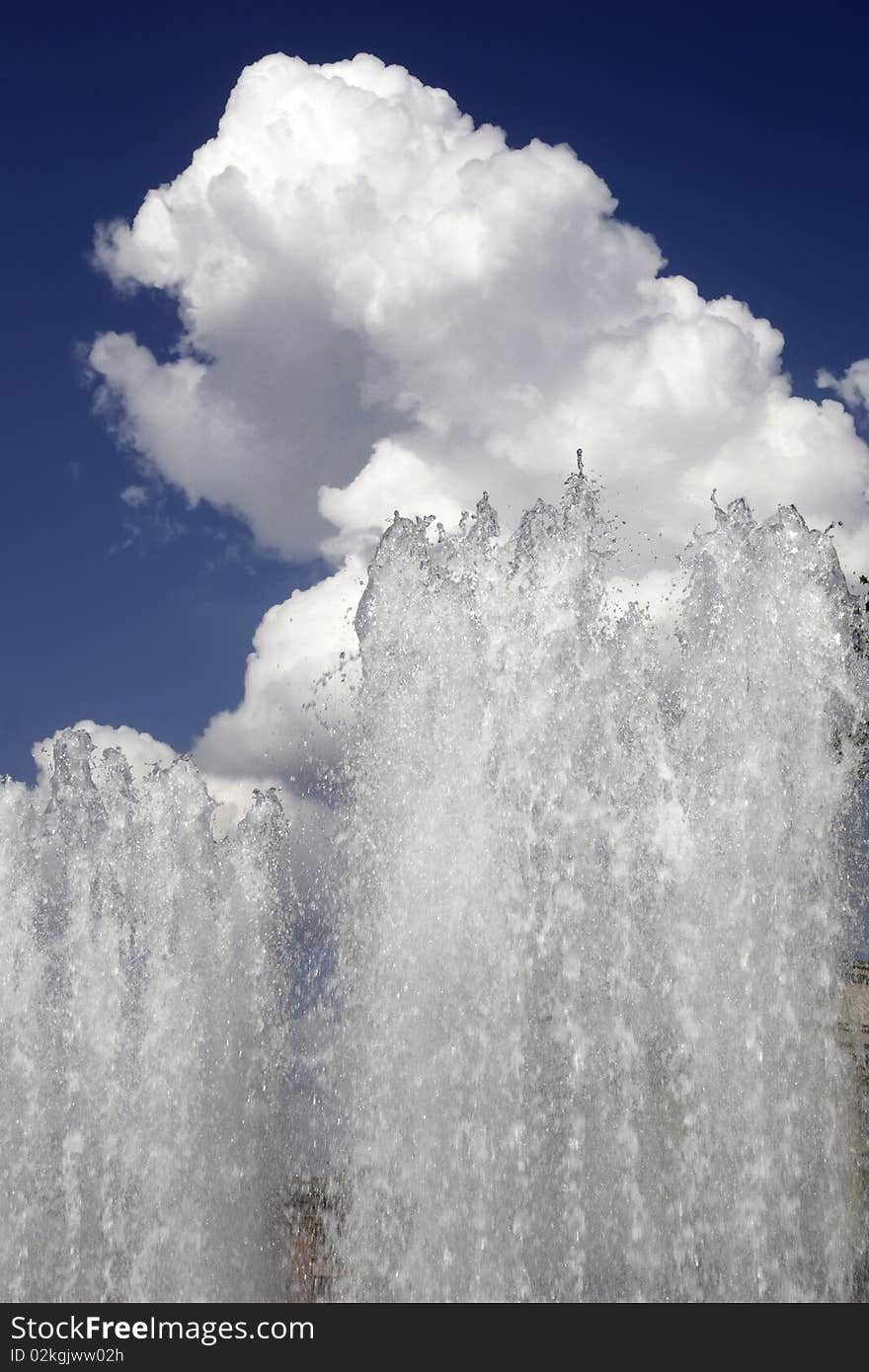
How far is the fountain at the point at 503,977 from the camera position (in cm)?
1143

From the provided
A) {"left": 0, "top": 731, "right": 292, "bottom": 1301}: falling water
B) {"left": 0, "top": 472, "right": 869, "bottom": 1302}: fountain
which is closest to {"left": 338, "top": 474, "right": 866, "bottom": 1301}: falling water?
{"left": 0, "top": 472, "right": 869, "bottom": 1302}: fountain

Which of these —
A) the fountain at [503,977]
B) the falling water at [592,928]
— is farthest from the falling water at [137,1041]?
the falling water at [592,928]

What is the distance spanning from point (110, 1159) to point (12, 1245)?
1470mm

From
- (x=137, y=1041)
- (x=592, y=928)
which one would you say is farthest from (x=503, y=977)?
(x=137, y=1041)

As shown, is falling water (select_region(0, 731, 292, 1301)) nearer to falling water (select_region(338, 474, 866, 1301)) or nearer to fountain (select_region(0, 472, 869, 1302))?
fountain (select_region(0, 472, 869, 1302))

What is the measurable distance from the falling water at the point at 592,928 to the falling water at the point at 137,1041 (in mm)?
2136

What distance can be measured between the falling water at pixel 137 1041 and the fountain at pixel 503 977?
4cm

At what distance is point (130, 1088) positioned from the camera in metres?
13.9

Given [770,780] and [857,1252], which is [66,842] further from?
[857,1252]

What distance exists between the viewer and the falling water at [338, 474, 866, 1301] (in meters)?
11.3

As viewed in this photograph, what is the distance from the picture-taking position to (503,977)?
481 inches

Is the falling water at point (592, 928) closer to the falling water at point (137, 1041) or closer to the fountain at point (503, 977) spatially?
the fountain at point (503, 977)

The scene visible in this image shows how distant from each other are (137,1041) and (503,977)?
4.67 metres

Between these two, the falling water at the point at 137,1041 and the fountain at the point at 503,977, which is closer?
the fountain at the point at 503,977
